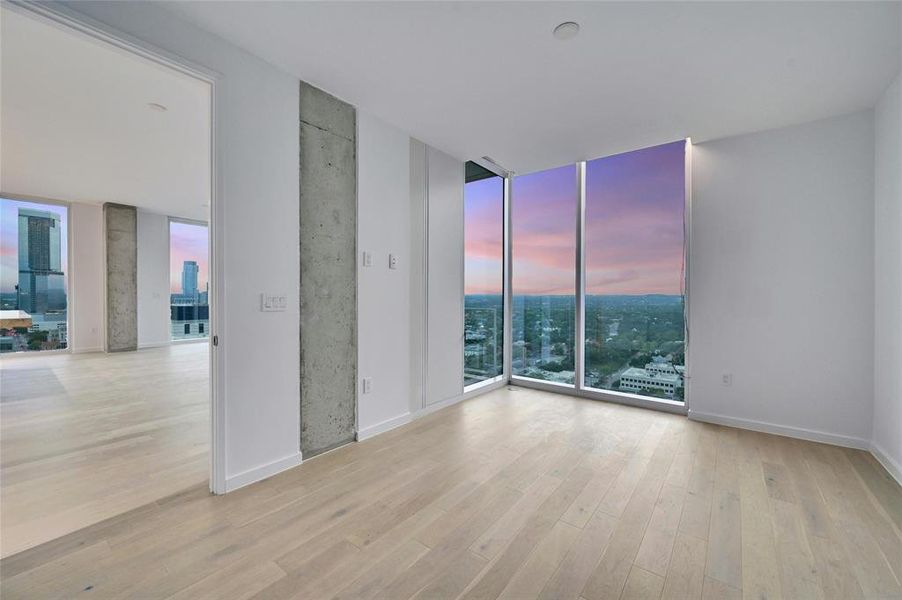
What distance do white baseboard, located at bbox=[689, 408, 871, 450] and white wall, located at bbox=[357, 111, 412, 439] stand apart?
2.95 metres

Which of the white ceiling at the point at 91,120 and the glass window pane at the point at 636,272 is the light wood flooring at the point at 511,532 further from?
the white ceiling at the point at 91,120

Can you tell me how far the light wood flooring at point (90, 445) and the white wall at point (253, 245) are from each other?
0.51 meters

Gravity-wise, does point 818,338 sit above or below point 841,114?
below

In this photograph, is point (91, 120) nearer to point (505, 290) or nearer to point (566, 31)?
point (566, 31)

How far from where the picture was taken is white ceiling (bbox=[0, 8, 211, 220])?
2.50m

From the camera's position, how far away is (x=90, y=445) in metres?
2.85

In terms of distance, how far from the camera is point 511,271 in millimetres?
4930

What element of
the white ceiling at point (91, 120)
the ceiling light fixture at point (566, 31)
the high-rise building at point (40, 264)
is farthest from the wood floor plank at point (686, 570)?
the high-rise building at point (40, 264)

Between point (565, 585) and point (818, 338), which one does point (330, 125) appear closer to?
point (565, 585)

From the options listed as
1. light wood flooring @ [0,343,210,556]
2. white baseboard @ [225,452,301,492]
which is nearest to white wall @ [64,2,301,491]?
white baseboard @ [225,452,301,492]

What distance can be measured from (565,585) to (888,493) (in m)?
2.36

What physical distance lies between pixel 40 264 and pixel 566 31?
9.68 meters

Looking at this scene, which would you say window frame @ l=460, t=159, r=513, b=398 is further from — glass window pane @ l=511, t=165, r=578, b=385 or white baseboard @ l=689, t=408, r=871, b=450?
white baseboard @ l=689, t=408, r=871, b=450

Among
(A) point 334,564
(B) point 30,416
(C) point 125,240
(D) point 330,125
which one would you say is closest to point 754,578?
(A) point 334,564
